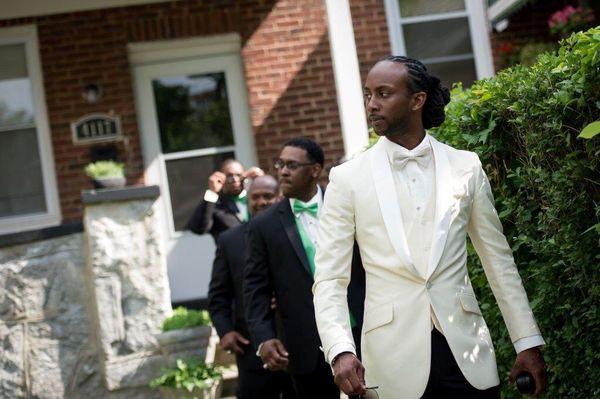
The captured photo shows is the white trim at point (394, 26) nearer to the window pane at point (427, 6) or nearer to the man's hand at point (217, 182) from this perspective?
the window pane at point (427, 6)

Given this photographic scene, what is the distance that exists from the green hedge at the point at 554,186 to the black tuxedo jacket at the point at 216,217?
11.2ft

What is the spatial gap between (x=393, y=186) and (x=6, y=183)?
311 inches

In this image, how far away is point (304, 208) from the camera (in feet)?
16.8

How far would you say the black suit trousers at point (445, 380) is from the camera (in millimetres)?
3174

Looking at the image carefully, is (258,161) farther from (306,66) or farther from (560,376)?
(560,376)

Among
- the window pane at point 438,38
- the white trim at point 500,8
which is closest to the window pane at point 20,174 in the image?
the window pane at point 438,38

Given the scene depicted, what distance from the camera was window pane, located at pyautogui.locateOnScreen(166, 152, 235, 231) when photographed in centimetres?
1053

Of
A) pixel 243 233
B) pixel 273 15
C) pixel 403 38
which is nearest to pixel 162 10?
pixel 273 15

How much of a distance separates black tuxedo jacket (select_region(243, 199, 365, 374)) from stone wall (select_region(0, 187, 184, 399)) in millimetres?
3005

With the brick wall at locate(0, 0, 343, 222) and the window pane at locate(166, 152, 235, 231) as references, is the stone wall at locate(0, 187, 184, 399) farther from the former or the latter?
the window pane at locate(166, 152, 235, 231)

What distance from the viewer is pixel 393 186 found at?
3287 mm

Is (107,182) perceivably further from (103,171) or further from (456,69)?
(456,69)

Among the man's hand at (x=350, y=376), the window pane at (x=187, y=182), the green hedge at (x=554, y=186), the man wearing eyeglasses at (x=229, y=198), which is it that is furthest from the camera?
the window pane at (x=187, y=182)

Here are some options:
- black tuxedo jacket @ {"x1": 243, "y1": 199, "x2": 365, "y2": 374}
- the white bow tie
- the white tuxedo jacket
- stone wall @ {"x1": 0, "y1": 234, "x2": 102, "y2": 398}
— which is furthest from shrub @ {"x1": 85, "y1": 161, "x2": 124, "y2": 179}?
the white bow tie
